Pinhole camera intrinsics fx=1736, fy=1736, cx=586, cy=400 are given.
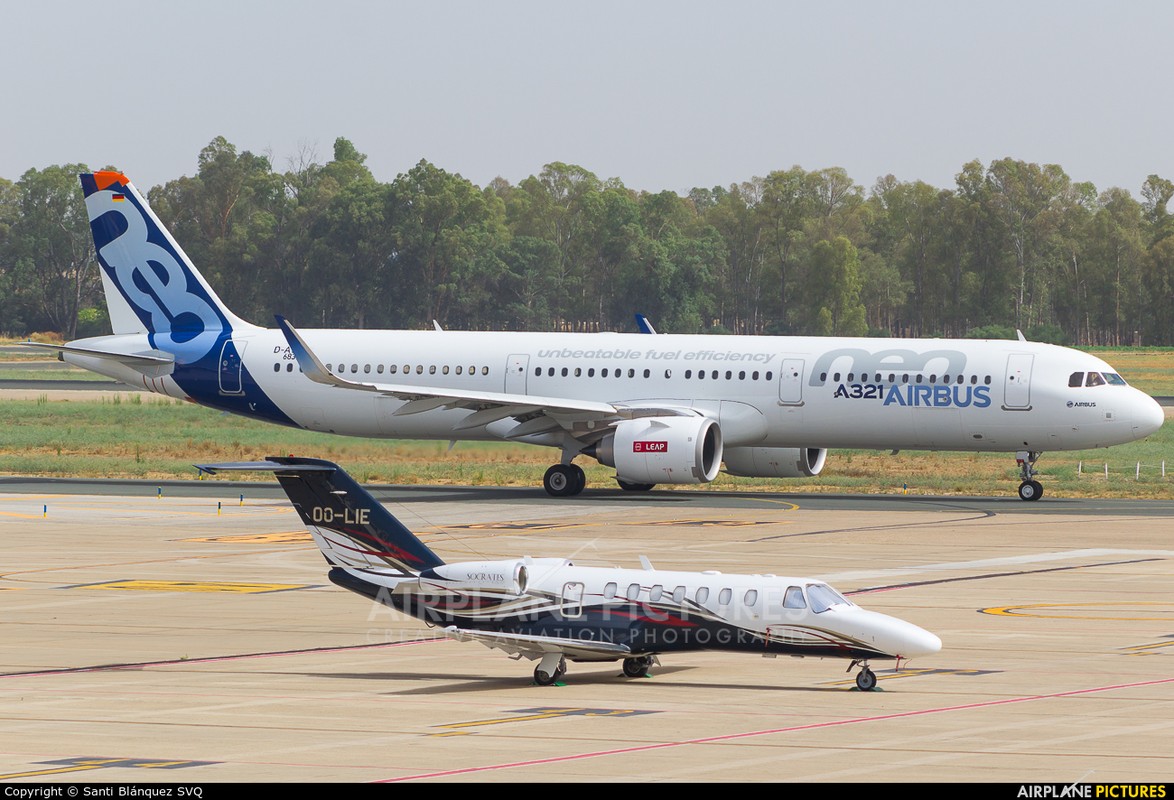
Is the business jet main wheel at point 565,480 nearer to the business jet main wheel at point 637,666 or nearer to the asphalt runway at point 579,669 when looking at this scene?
the asphalt runway at point 579,669

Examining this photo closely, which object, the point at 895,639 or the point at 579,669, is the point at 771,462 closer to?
the point at 579,669

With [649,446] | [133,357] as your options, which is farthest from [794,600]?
[133,357]

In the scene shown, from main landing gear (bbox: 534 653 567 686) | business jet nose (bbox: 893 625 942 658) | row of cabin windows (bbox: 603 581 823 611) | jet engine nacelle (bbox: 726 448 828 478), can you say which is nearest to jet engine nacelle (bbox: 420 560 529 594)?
main landing gear (bbox: 534 653 567 686)

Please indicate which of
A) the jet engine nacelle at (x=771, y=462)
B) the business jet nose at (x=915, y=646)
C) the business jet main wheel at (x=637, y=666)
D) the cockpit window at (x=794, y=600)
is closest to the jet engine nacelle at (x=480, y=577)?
the business jet main wheel at (x=637, y=666)

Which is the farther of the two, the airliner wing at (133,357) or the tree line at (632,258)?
the tree line at (632,258)

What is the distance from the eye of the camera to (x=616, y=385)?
4953cm

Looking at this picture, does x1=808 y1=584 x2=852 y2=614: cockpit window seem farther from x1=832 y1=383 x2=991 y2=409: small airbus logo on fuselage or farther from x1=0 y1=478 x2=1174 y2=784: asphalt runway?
x1=832 y1=383 x2=991 y2=409: small airbus logo on fuselage

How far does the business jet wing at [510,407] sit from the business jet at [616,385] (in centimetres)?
6

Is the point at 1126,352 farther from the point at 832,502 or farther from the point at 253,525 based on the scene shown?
the point at 253,525

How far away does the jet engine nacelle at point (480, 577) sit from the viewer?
22.9 m

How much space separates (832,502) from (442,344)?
41.0 feet

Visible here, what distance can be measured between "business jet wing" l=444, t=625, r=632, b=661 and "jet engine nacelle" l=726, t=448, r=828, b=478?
27.7 m

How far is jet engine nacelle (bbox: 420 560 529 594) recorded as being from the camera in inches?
900
